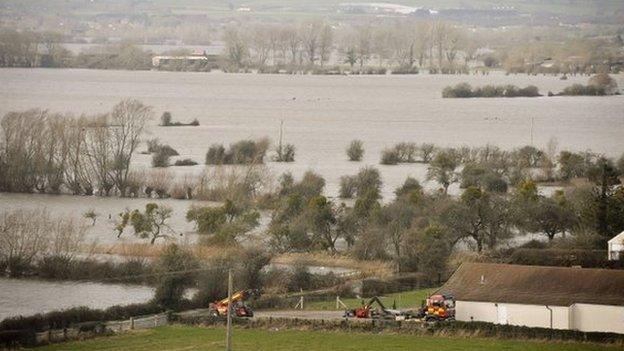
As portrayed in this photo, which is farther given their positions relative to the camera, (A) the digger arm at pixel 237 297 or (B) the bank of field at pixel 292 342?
(A) the digger arm at pixel 237 297

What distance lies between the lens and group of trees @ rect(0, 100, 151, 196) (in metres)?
30.5

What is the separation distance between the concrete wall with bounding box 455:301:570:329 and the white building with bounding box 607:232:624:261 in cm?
321

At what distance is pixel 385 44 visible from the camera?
93.4m

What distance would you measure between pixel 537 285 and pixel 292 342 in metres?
2.93

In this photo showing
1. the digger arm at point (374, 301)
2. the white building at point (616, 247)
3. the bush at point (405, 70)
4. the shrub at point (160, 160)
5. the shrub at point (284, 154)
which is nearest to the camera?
the digger arm at point (374, 301)

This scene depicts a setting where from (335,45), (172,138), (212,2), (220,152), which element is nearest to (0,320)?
(220,152)

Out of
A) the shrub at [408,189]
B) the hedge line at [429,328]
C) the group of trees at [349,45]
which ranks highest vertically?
the group of trees at [349,45]

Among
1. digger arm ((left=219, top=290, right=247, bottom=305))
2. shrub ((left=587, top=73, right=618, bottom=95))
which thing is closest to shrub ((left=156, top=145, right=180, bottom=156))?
digger arm ((left=219, top=290, right=247, bottom=305))

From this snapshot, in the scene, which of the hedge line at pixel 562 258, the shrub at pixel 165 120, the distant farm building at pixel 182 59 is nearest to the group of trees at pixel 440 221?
the hedge line at pixel 562 258

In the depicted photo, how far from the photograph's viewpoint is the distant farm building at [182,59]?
9031 cm

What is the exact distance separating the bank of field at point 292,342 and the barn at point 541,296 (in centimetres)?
110

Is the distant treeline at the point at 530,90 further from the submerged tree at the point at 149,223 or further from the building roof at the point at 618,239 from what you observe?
the building roof at the point at 618,239

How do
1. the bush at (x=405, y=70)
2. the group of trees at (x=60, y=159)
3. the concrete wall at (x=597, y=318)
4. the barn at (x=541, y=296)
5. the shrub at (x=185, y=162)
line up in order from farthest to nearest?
the bush at (x=405, y=70), the shrub at (x=185, y=162), the group of trees at (x=60, y=159), the barn at (x=541, y=296), the concrete wall at (x=597, y=318)

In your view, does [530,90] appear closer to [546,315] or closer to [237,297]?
[237,297]
